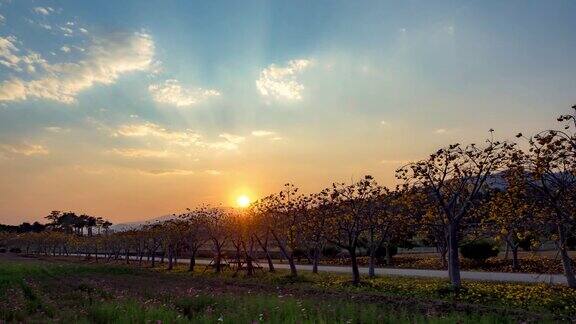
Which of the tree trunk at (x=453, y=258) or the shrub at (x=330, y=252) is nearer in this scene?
the tree trunk at (x=453, y=258)

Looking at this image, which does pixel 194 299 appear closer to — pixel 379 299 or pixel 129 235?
pixel 379 299

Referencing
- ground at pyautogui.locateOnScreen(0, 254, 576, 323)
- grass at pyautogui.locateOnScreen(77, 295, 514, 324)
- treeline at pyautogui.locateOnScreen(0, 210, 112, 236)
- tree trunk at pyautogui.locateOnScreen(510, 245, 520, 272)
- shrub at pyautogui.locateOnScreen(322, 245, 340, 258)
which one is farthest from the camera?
treeline at pyautogui.locateOnScreen(0, 210, 112, 236)

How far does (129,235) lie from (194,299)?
62.3 metres

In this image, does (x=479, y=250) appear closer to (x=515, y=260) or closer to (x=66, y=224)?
(x=515, y=260)

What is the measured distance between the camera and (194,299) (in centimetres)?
1647

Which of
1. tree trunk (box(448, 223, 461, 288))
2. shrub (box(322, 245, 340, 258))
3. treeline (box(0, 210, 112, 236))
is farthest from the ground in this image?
treeline (box(0, 210, 112, 236))

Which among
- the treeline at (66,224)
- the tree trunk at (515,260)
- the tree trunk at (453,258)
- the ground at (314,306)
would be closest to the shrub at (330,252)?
the tree trunk at (515,260)

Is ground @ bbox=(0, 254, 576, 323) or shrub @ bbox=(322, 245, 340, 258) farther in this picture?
shrub @ bbox=(322, 245, 340, 258)

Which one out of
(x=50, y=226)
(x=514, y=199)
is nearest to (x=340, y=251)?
(x=514, y=199)

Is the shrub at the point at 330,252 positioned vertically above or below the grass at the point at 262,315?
above

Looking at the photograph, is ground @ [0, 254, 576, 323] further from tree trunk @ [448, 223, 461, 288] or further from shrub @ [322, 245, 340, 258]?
shrub @ [322, 245, 340, 258]

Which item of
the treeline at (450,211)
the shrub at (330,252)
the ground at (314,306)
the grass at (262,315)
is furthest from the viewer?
the shrub at (330,252)

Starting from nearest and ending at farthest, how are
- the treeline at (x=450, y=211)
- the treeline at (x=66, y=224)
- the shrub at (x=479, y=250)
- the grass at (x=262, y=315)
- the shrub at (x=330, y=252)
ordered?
1. the grass at (x=262, y=315)
2. the treeline at (x=450, y=211)
3. the shrub at (x=479, y=250)
4. the shrub at (x=330, y=252)
5. the treeline at (x=66, y=224)

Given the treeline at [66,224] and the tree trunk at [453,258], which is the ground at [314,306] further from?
the treeline at [66,224]
